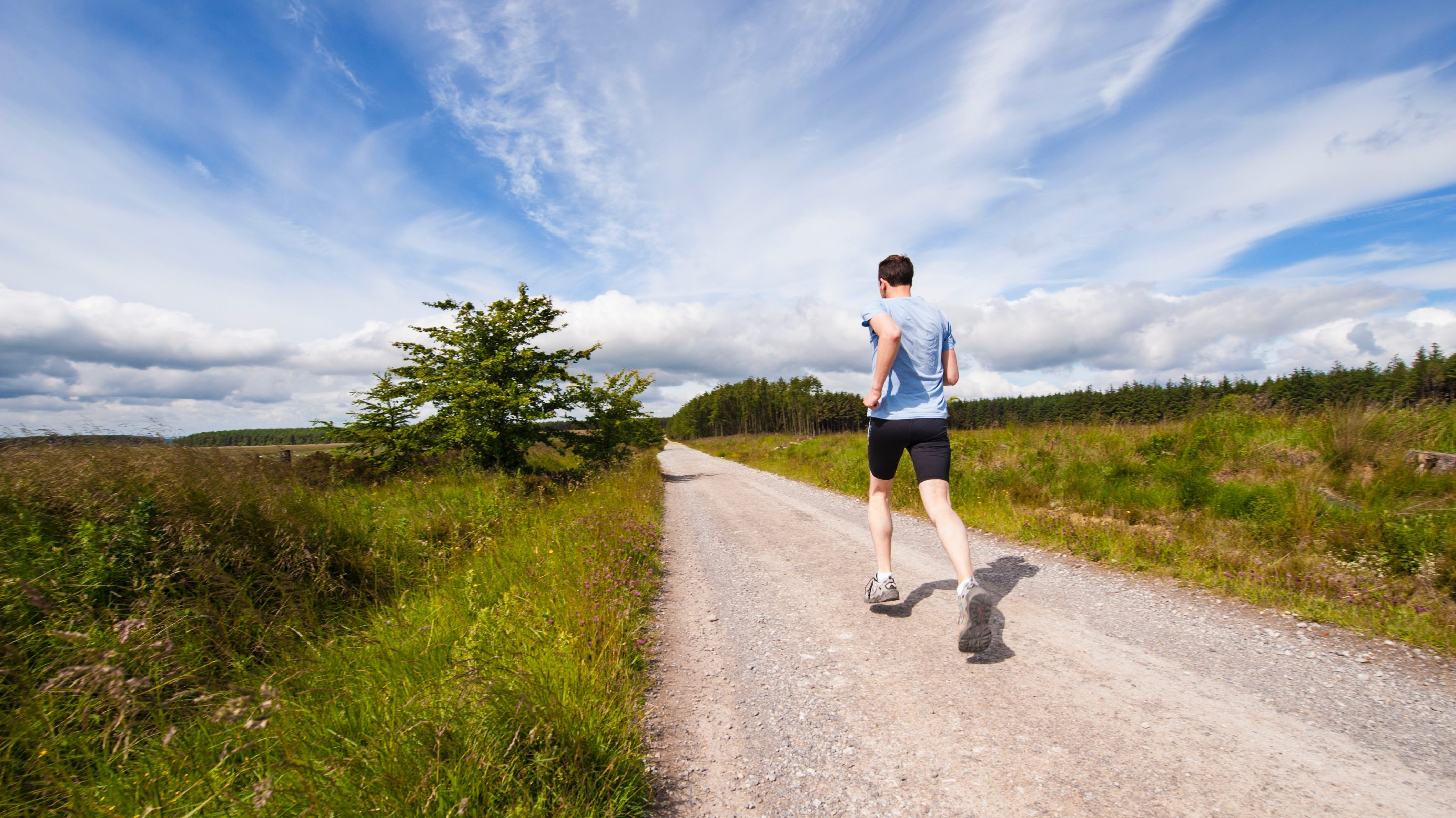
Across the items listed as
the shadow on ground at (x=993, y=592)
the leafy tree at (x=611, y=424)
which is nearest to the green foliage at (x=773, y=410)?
the leafy tree at (x=611, y=424)

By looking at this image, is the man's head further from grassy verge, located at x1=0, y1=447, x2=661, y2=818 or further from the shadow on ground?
grassy verge, located at x1=0, y1=447, x2=661, y2=818

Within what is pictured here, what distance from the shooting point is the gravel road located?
1.93 meters

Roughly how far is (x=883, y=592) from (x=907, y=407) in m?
1.32

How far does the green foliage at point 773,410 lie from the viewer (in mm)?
90062

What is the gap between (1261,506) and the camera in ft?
17.3

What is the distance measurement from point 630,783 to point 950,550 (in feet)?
7.01

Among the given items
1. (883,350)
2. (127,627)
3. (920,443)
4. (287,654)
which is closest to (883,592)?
(920,443)

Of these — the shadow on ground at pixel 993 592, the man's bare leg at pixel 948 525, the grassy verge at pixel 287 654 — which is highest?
the man's bare leg at pixel 948 525

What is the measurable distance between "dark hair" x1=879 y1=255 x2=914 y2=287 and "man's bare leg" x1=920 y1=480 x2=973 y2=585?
1440 mm

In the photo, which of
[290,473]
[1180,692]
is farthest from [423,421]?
[1180,692]

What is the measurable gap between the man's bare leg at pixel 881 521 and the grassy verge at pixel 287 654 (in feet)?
5.84

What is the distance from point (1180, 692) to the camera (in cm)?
261

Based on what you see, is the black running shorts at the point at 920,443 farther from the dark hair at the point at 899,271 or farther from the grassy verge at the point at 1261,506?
the grassy verge at the point at 1261,506

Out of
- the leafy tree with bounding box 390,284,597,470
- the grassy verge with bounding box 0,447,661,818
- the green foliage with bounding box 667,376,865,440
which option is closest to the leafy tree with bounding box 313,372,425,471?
the leafy tree with bounding box 390,284,597,470
